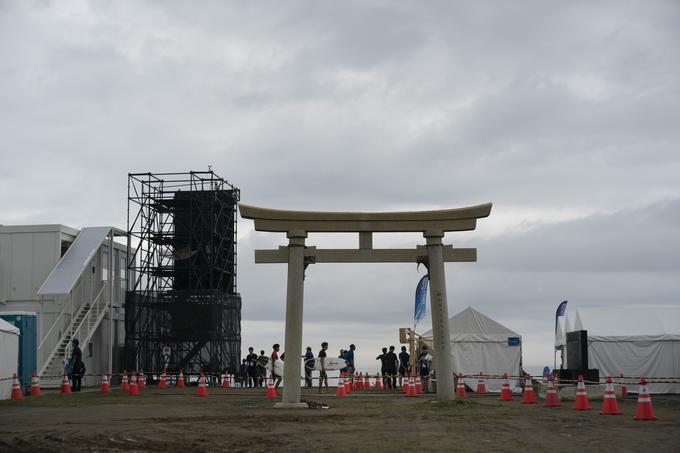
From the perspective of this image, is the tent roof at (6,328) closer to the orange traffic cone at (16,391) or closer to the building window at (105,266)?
the orange traffic cone at (16,391)

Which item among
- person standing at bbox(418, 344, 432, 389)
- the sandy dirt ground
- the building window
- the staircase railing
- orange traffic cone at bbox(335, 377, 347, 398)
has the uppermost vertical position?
the building window

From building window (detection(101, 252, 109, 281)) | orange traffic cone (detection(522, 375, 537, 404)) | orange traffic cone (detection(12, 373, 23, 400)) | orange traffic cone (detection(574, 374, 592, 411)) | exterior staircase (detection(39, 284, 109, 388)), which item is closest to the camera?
orange traffic cone (detection(574, 374, 592, 411))

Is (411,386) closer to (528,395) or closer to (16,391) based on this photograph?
(528,395)

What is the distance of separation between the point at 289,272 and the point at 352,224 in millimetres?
2145

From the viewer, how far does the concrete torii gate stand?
23031 mm

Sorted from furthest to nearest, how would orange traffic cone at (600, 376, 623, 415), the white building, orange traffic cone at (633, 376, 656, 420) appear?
the white building, orange traffic cone at (600, 376, 623, 415), orange traffic cone at (633, 376, 656, 420)

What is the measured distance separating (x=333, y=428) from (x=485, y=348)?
19.8m

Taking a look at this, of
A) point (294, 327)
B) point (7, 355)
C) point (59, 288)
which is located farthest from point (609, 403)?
point (59, 288)

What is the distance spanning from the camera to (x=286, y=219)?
77.2ft

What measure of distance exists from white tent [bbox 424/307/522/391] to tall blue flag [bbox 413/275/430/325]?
2092 millimetres

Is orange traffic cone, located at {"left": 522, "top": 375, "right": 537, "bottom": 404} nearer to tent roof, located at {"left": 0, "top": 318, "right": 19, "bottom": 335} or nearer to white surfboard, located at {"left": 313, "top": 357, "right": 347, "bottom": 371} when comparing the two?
white surfboard, located at {"left": 313, "top": 357, "right": 347, "bottom": 371}

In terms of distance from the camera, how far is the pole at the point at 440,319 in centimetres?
2366

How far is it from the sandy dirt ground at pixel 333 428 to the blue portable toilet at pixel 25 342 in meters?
8.48

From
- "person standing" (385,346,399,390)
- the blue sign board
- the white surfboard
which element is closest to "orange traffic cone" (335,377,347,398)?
the white surfboard
